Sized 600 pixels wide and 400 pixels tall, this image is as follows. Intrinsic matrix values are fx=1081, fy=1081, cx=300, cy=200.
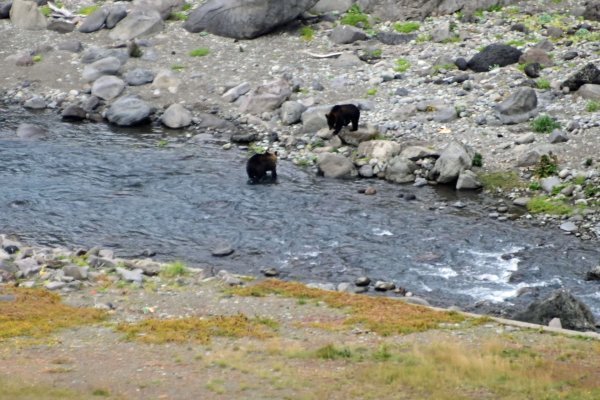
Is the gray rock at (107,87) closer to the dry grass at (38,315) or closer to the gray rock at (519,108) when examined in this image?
the gray rock at (519,108)

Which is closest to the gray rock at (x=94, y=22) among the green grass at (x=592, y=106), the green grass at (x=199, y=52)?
the green grass at (x=199, y=52)

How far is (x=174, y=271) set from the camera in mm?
28797

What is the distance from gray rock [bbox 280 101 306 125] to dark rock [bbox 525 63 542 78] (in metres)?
9.27

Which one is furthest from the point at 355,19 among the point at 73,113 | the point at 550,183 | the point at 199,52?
the point at 550,183

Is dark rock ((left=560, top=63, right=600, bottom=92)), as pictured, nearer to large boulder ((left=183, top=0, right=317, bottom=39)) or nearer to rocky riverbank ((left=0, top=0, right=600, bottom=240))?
rocky riverbank ((left=0, top=0, right=600, bottom=240))

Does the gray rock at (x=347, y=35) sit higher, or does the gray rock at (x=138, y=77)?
the gray rock at (x=347, y=35)

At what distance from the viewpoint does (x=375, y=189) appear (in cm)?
3709

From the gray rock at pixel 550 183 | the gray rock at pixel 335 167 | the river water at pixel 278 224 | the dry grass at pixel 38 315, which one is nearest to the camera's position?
the dry grass at pixel 38 315

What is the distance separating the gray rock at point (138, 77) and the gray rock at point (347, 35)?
886 cm

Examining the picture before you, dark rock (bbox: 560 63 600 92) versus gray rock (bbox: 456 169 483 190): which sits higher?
dark rock (bbox: 560 63 600 92)

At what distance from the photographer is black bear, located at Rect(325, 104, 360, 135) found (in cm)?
4047

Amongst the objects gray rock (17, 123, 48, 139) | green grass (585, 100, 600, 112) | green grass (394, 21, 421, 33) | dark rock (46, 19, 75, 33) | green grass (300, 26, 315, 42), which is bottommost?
gray rock (17, 123, 48, 139)

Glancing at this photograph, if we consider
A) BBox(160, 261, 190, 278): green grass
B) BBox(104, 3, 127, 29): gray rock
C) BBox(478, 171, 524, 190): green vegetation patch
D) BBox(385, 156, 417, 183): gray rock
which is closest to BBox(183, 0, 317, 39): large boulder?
BBox(104, 3, 127, 29): gray rock

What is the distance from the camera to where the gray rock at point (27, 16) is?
181 feet
